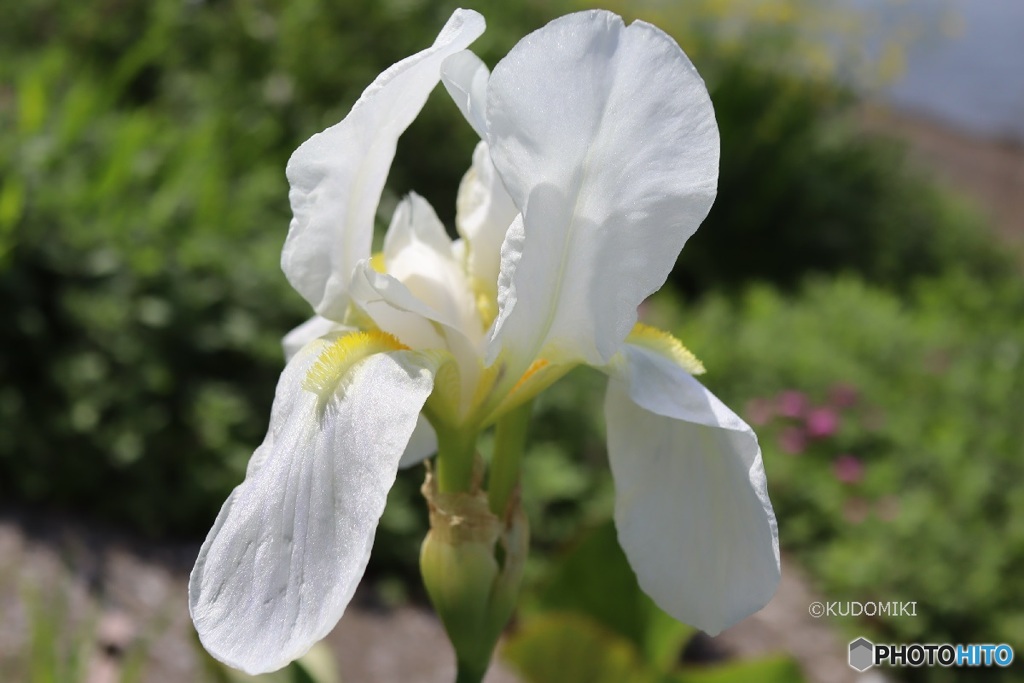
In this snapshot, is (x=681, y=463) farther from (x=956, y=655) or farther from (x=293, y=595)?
(x=956, y=655)

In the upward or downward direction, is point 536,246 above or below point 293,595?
above

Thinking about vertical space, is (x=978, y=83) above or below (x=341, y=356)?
below

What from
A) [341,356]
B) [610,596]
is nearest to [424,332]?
[341,356]

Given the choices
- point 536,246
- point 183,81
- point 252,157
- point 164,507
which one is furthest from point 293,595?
point 183,81

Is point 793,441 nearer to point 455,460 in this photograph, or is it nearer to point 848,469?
point 848,469

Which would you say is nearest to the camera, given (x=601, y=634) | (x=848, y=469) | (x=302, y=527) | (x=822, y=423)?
(x=302, y=527)

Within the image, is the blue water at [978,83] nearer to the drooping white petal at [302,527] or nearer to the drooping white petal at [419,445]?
the drooping white petal at [419,445]

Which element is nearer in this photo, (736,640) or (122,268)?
(122,268)

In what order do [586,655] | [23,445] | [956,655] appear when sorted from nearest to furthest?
[586,655]
[23,445]
[956,655]
